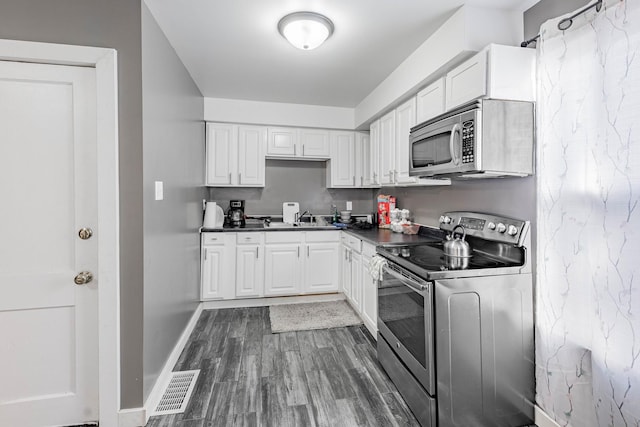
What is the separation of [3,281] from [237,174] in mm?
2334

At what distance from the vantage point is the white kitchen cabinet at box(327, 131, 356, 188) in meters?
3.92

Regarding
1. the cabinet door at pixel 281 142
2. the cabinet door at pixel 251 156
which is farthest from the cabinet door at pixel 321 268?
the cabinet door at pixel 281 142

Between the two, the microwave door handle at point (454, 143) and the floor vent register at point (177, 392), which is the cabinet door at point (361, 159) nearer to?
the microwave door handle at point (454, 143)

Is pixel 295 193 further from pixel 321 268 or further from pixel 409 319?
pixel 409 319

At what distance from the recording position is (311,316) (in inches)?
126

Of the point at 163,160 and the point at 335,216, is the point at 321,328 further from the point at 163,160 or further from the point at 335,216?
the point at 163,160

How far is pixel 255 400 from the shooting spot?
191 cm

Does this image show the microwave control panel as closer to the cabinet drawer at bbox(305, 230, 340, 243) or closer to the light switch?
the light switch

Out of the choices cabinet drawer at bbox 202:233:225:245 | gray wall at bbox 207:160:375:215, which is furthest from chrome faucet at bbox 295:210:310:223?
cabinet drawer at bbox 202:233:225:245

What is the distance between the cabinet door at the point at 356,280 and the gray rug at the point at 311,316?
0.55 ft

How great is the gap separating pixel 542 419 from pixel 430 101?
83.3 inches

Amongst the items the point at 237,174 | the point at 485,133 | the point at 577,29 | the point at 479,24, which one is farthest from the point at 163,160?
the point at 577,29

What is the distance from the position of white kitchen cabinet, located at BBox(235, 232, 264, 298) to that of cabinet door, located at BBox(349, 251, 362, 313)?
3.43 feet

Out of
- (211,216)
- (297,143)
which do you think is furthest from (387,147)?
(211,216)
